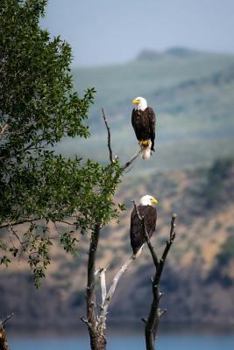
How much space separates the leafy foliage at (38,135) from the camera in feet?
79.5

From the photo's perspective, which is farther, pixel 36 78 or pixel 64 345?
pixel 64 345

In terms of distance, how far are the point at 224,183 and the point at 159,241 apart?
1745 centimetres

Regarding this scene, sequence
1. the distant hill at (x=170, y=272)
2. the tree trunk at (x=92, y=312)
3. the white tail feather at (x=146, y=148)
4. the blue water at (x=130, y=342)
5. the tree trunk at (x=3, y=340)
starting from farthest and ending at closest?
the distant hill at (x=170, y=272), the blue water at (x=130, y=342), the white tail feather at (x=146, y=148), the tree trunk at (x=92, y=312), the tree trunk at (x=3, y=340)

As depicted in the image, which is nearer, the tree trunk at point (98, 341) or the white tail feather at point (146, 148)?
the tree trunk at point (98, 341)

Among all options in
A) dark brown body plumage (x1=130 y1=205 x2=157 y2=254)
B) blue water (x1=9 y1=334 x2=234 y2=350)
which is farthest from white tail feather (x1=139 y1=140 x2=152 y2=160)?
blue water (x1=9 y1=334 x2=234 y2=350)

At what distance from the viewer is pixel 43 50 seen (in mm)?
24516

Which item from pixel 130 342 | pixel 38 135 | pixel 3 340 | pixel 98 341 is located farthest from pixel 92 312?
pixel 130 342

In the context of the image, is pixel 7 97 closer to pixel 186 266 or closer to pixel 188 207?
pixel 186 266

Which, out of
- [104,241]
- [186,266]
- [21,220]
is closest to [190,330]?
[186,266]

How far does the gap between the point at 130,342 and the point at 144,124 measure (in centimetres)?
10221

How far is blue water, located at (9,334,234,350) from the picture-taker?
12081 cm

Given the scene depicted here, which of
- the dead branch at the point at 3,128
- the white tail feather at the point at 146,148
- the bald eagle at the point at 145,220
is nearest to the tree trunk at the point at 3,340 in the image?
the bald eagle at the point at 145,220

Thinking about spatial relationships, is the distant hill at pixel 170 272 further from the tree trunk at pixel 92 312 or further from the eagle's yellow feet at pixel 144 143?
the tree trunk at pixel 92 312

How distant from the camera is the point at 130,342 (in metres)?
130
